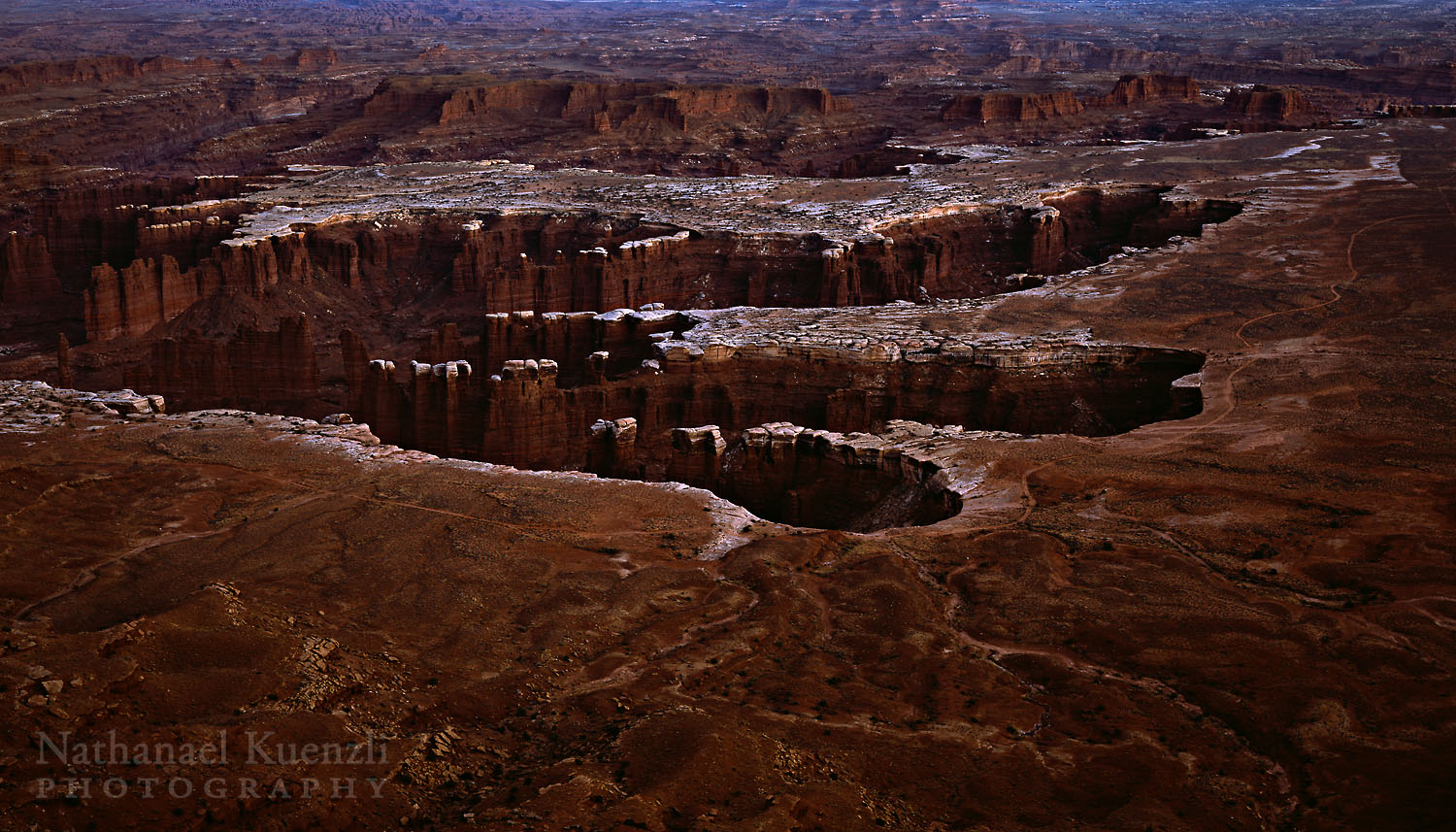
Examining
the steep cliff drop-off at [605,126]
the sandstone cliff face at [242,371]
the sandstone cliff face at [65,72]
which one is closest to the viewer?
the sandstone cliff face at [242,371]

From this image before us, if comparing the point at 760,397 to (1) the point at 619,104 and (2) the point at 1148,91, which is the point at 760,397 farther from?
(2) the point at 1148,91

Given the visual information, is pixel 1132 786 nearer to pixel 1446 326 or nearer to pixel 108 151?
pixel 1446 326

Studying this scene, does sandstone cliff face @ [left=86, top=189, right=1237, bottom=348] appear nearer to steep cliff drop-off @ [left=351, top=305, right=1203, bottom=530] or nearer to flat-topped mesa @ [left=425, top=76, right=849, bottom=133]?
steep cliff drop-off @ [left=351, top=305, right=1203, bottom=530]

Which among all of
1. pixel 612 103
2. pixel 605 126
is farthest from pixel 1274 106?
pixel 605 126

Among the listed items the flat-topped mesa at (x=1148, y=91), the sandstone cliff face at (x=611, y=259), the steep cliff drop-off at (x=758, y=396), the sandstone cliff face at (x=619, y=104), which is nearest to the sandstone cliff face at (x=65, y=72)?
the sandstone cliff face at (x=619, y=104)

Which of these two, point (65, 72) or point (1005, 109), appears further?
point (65, 72)

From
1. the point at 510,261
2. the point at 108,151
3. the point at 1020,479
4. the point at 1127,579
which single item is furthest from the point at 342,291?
the point at 108,151

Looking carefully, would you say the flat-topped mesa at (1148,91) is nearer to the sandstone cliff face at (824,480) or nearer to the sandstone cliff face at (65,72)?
the sandstone cliff face at (824,480)

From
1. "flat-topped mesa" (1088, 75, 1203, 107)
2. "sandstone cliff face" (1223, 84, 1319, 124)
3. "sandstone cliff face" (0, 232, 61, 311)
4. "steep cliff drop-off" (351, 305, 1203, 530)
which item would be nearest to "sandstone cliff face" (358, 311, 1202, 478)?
"steep cliff drop-off" (351, 305, 1203, 530)
